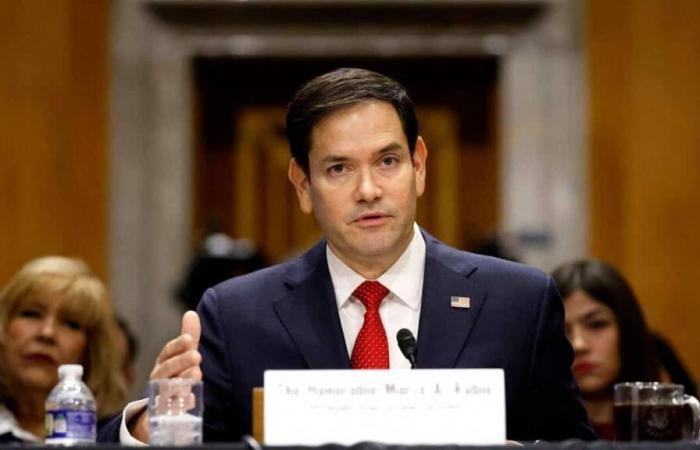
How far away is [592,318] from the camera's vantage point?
4641 millimetres

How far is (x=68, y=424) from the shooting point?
110 inches

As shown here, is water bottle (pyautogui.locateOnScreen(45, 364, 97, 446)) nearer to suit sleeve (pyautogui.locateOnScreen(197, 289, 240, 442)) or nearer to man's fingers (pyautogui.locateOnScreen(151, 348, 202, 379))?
man's fingers (pyautogui.locateOnScreen(151, 348, 202, 379))

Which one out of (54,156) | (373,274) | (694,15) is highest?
(694,15)

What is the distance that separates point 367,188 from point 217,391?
576 millimetres

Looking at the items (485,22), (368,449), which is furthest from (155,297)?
(368,449)

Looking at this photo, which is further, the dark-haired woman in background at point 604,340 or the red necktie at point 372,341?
the dark-haired woman in background at point 604,340

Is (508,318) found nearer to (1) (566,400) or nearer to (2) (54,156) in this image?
(1) (566,400)

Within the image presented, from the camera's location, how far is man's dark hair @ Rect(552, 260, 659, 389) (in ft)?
14.9

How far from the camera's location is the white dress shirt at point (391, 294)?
3211 millimetres

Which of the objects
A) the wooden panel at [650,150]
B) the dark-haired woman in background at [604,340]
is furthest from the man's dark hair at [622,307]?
the wooden panel at [650,150]

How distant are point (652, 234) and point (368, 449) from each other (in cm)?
500

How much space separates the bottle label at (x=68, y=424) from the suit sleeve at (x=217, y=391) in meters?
0.39

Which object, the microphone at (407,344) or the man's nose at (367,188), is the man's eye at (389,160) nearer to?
the man's nose at (367,188)

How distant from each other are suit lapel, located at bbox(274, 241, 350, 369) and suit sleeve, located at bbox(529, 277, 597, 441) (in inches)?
17.0
